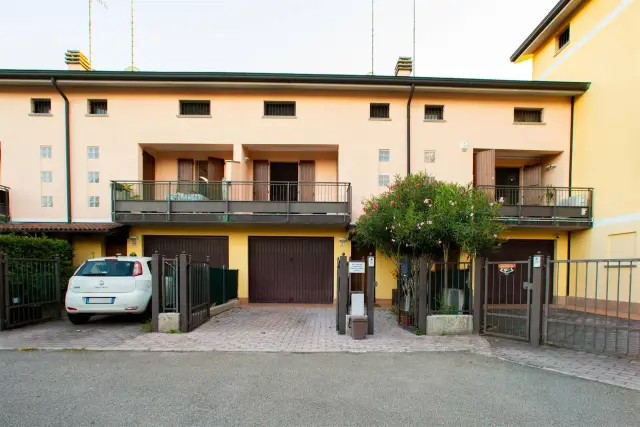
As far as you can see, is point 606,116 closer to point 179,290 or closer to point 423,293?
point 423,293

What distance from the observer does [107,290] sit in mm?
6816

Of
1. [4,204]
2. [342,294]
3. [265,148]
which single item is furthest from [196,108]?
[342,294]

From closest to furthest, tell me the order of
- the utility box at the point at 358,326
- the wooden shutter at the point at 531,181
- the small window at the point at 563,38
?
the utility box at the point at 358,326
the wooden shutter at the point at 531,181
the small window at the point at 563,38

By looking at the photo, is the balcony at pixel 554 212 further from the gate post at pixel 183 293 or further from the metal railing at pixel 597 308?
the gate post at pixel 183 293

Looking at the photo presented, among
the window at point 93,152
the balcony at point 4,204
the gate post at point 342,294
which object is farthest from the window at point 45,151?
the gate post at point 342,294

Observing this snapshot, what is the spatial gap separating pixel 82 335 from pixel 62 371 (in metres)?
2.30

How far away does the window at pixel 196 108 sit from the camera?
37.9 ft

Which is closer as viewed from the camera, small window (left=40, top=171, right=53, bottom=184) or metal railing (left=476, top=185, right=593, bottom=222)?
metal railing (left=476, top=185, right=593, bottom=222)

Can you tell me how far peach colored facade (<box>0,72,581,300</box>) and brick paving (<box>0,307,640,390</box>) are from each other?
14.0ft

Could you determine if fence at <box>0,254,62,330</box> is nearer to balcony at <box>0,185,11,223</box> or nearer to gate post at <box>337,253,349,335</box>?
balcony at <box>0,185,11,223</box>

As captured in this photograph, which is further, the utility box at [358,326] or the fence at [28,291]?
the fence at [28,291]

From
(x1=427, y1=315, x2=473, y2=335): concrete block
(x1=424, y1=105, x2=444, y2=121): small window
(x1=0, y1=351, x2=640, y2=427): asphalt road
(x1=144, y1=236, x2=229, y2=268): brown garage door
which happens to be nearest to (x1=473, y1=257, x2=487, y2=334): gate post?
(x1=427, y1=315, x2=473, y2=335): concrete block

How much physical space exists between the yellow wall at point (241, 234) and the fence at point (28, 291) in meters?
3.24

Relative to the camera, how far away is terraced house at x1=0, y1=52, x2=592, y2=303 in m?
10.9
